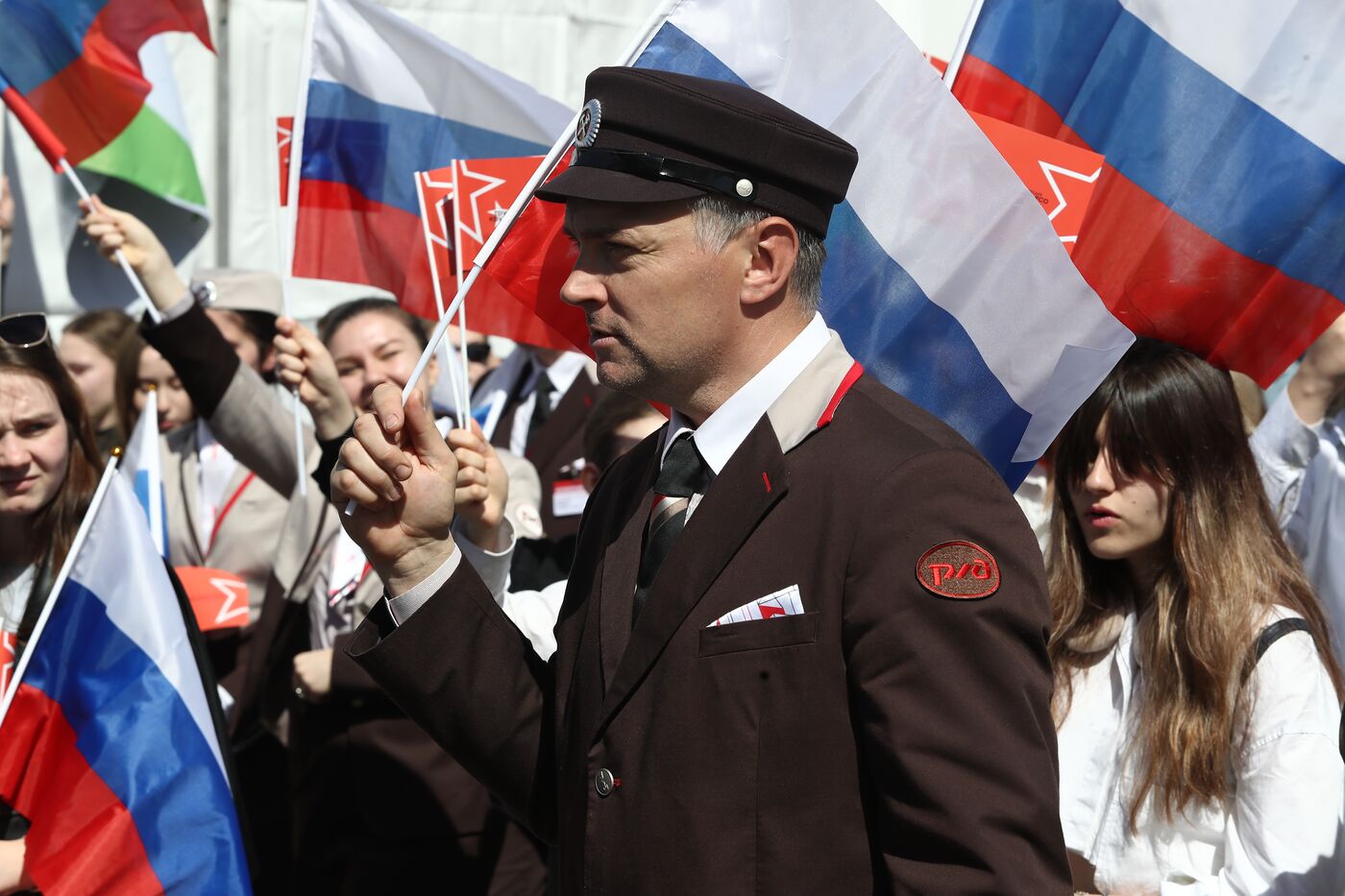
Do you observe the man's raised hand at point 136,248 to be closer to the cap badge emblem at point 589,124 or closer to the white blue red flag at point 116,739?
the white blue red flag at point 116,739

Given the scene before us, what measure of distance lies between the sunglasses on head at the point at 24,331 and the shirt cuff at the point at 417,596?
1850 millimetres

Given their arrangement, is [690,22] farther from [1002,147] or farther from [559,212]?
[1002,147]

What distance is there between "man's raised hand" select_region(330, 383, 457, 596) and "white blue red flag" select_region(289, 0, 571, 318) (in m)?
2.33

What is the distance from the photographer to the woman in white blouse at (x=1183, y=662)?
2592mm

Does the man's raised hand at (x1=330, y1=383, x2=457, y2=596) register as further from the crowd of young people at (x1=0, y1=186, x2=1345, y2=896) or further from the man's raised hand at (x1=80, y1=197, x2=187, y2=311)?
the man's raised hand at (x1=80, y1=197, x2=187, y2=311)

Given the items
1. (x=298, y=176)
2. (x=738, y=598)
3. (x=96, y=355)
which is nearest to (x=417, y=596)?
(x=738, y=598)

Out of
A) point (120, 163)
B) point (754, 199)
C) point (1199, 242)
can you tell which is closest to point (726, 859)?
point (754, 199)

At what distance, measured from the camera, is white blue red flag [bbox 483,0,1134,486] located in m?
2.62

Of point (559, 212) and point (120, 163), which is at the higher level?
point (559, 212)

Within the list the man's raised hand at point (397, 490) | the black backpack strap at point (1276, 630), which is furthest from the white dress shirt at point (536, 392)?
the man's raised hand at point (397, 490)

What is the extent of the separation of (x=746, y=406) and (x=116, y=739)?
6.02ft

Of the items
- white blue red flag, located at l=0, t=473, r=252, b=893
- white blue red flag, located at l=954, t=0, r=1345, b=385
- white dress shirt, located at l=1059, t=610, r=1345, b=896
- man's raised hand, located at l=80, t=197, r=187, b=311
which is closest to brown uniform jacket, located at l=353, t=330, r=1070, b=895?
white dress shirt, located at l=1059, t=610, r=1345, b=896

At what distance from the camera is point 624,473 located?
238cm

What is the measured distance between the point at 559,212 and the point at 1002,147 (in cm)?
91
